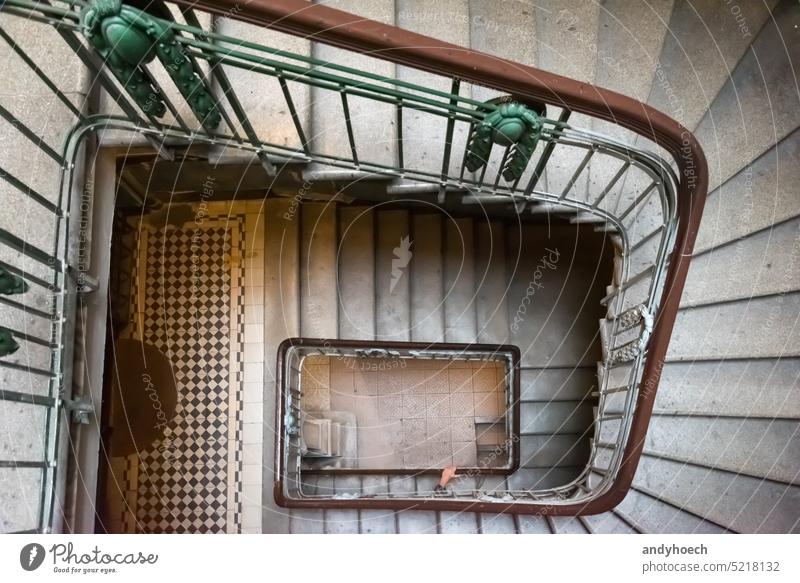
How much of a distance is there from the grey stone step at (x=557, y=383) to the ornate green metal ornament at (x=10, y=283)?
8.39 ft

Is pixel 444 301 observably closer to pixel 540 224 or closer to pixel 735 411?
pixel 540 224

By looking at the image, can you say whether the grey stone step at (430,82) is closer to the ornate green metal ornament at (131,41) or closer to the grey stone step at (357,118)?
the grey stone step at (357,118)

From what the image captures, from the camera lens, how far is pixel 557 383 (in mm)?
3463

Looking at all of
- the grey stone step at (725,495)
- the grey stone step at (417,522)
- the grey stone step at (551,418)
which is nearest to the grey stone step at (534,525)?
A: the grey stone step at (417,522)

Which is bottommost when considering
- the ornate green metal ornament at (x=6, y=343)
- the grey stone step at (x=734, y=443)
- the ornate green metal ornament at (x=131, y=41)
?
the grey stone step at (x=734, y=443)

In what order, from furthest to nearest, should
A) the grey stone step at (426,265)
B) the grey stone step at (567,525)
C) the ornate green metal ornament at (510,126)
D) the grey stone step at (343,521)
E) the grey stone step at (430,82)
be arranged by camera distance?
1. the grey stone step at (426,265)
2. the grey stone step at (343,521)
3. the grey stone step at (567,525)
4. the grey stone step at (430,82)
5. the ornate green metal ornament at (510,126)

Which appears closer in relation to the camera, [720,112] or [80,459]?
[80,459]

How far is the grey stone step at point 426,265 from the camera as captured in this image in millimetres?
3307

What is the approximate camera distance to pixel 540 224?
3.33 m

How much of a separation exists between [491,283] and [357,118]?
148cm

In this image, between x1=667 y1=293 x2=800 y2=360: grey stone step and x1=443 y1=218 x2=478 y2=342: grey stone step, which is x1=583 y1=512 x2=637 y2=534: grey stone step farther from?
x1=443 y1=218 x2=478 y2=342: grey stone step

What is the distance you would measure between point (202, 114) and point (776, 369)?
2081 mm

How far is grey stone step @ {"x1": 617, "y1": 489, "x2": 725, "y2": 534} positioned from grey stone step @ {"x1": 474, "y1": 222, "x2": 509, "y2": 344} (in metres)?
1.19
